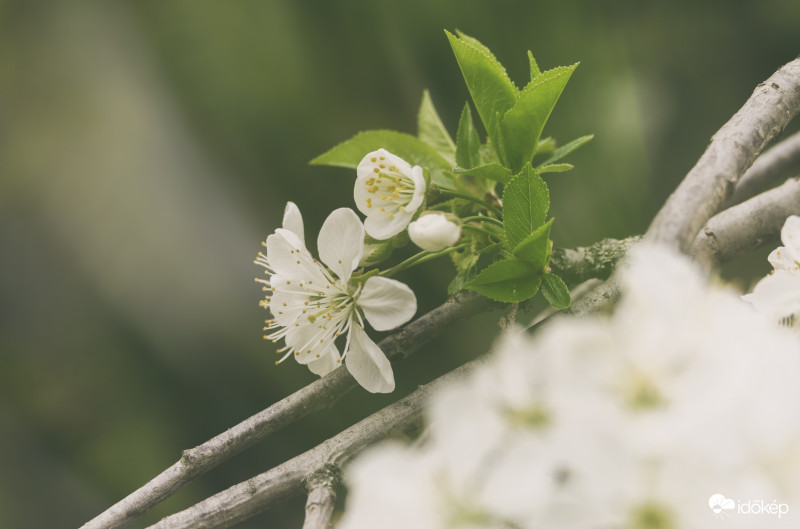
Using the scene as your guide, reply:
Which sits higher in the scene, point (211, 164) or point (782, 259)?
point (211, 164)

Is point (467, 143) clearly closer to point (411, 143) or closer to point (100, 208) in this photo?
point (411, 143)

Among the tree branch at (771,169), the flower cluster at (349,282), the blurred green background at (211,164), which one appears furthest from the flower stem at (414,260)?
the tree branch at (771,169)

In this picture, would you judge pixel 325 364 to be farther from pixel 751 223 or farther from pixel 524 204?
pixel 751 223

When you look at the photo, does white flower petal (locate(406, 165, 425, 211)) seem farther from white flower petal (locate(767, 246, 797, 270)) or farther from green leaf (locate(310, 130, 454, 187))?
white flower petal (locate(767, 246, 797, 270))

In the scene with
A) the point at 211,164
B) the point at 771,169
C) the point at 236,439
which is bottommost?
the point at 771,169

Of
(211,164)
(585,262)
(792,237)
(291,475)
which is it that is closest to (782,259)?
(792,237)

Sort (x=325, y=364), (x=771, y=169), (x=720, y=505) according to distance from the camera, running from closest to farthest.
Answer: (x=720, y=505) < (x=325, y=364) < (x=771, y=169)

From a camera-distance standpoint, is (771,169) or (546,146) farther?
(771,169)
